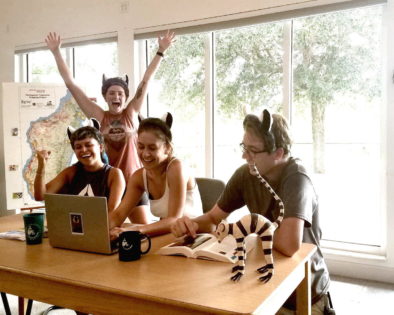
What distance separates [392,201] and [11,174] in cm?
335

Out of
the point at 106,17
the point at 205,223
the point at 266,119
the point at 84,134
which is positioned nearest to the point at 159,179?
the point at 205,223

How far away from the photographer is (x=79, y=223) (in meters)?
1.36

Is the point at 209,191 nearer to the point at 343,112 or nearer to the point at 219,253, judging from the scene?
the point at 219,253

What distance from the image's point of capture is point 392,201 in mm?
2846

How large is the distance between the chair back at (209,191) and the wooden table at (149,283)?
0.70m

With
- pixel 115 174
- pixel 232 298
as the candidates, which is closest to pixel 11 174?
pixel 115 174

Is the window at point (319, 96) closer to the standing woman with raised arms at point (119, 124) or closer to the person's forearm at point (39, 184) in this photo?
the standing woman with raised arms at point (119, 124)

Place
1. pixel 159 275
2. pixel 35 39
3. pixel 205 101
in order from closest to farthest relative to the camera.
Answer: pixel 159 275 → pixel 205 101 → pixel 35 39

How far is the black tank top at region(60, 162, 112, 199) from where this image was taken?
198 cm

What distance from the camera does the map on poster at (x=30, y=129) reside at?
3.85 meters

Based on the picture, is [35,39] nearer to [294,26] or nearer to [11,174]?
[11,174]

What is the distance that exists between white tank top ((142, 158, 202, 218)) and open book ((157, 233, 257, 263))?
0.39m

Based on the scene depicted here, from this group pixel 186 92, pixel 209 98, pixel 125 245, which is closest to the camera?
pixel 125 245

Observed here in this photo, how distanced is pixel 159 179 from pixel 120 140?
1134 millimetres
